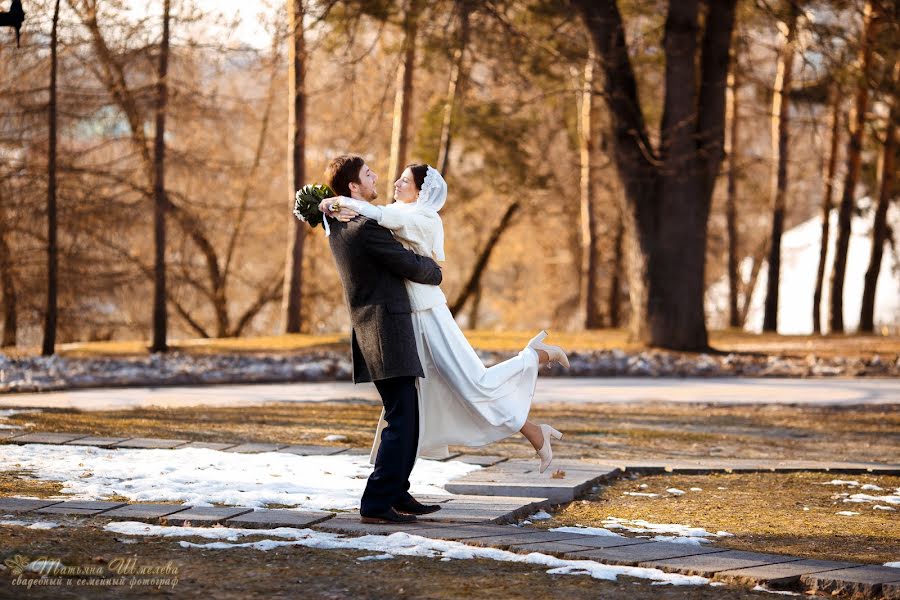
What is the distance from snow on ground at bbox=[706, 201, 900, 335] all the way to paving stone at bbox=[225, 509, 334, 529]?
123 ft

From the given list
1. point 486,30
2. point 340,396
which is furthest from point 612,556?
point 486,30

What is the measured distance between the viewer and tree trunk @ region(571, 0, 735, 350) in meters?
18.5

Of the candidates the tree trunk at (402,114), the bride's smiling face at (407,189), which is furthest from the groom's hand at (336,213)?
the tree trunk at (402,114)

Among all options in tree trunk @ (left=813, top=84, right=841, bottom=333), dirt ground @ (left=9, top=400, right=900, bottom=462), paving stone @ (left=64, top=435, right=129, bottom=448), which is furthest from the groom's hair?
tree trunk @ (left=813, top=84, right=841, bottom=333)

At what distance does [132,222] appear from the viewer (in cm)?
2136

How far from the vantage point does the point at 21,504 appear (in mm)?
5848

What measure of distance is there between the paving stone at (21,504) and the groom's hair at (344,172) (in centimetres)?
210

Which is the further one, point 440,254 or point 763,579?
point 440,254

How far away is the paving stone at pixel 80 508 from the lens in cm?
574

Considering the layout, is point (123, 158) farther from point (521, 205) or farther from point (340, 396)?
point (521, 205)

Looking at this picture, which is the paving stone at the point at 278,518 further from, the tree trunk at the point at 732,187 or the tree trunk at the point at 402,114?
the tree trunk at the point at 732,187

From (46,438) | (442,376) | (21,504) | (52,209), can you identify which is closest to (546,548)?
(442,376)

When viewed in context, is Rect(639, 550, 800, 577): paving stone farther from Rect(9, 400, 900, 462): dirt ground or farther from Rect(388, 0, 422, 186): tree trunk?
Rect(388, 0, 422, 186): tree trunk

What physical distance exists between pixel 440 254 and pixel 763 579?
2.42 metres
